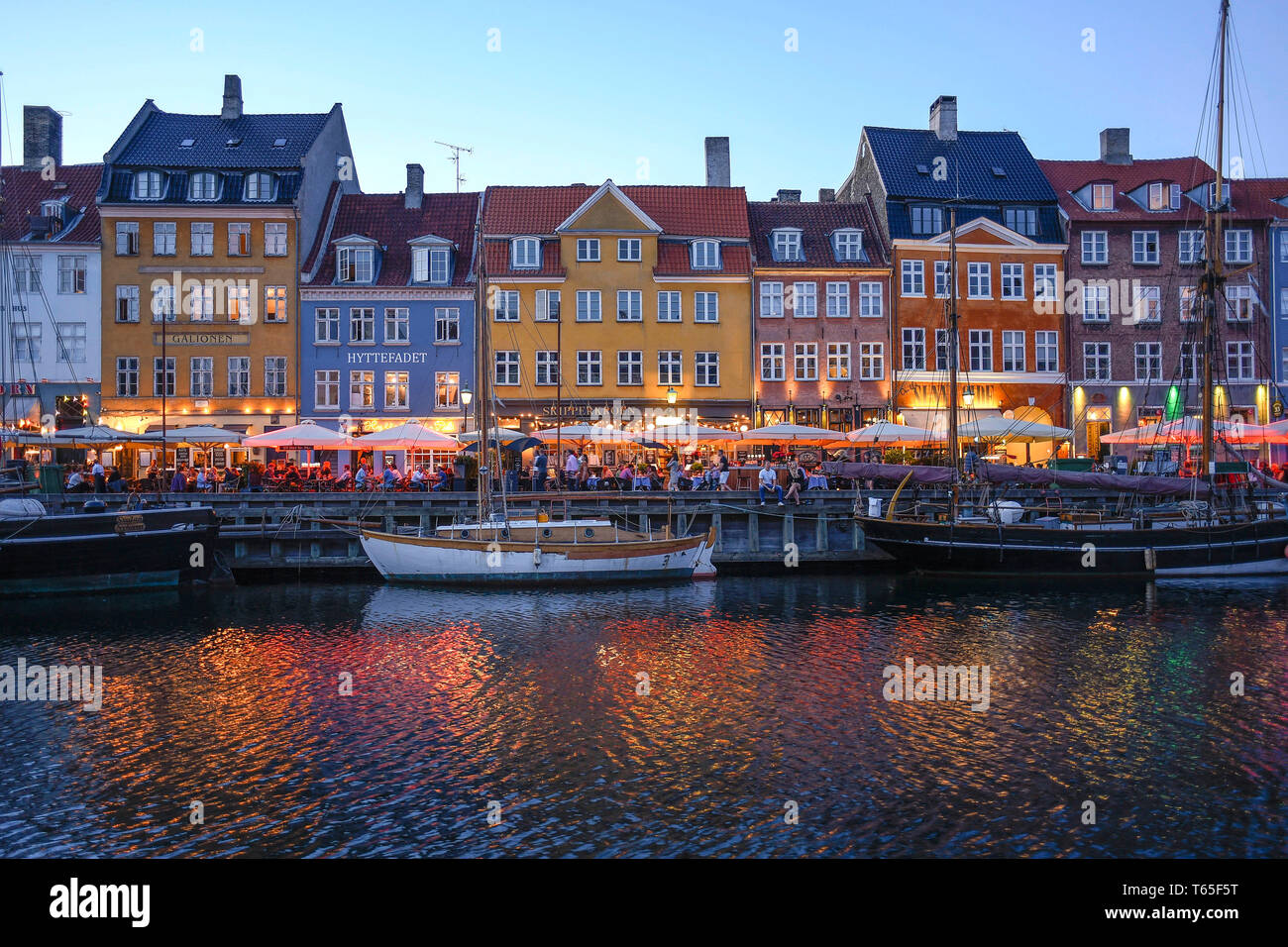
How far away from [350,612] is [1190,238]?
4153 centimetres

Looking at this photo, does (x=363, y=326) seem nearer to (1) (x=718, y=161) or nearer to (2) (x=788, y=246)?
(1) (x=718, y=161)

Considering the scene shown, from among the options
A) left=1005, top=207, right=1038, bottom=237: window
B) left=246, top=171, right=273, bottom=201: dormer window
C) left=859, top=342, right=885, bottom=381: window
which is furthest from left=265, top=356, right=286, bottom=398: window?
left=1005, top=207, right=1038, bottom=237: window

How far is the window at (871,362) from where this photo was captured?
46594 millimetres

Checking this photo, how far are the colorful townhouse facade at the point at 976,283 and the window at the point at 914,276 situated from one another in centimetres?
4

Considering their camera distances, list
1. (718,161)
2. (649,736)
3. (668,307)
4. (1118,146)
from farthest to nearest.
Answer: (1118,146) < (718,161) < (668,307) < (649,736)

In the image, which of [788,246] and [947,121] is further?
[947,121]

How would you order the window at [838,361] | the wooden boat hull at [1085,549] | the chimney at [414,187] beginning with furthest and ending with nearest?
the chimney at [414,187], the window at [838,361], the wooden boat hull at [1085,549]

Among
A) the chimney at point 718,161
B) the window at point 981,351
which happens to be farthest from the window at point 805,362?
the chimney at point 718,161

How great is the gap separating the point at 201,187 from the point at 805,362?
2805cm

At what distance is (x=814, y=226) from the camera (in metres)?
48.8

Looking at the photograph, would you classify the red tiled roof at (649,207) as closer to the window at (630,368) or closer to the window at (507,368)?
the window at (507,368)

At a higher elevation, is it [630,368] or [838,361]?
[838,361]

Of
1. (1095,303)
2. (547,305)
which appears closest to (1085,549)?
(1095,303)
